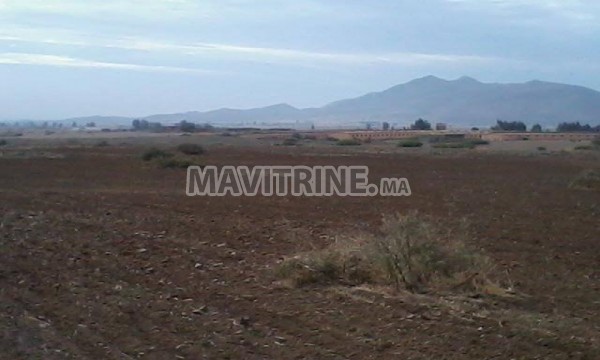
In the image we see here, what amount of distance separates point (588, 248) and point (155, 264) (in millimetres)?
7684

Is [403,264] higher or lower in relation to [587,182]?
higher

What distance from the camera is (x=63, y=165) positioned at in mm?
44188

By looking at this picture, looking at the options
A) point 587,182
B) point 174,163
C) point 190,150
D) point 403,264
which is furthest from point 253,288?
point 190,150

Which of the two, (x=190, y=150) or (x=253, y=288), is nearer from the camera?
(x=253, y=288)

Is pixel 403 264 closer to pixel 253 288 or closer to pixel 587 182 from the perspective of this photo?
pixel 253 288

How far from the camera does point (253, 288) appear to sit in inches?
484

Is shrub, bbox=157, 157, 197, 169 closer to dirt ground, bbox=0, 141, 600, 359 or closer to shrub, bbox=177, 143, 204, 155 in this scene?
shrub, bbox=177, 143, 204, 155

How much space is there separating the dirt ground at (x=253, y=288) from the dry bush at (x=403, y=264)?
0.38 metres

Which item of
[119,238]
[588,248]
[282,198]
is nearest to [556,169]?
[282,198]

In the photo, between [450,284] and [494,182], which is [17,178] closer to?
[494,182]

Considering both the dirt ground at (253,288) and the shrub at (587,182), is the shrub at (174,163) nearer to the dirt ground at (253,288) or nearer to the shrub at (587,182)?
the dirt ground at (253,288)

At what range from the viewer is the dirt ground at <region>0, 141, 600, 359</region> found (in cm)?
926

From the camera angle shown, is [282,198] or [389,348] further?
[282,198]

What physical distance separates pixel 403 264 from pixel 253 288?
1.96m
